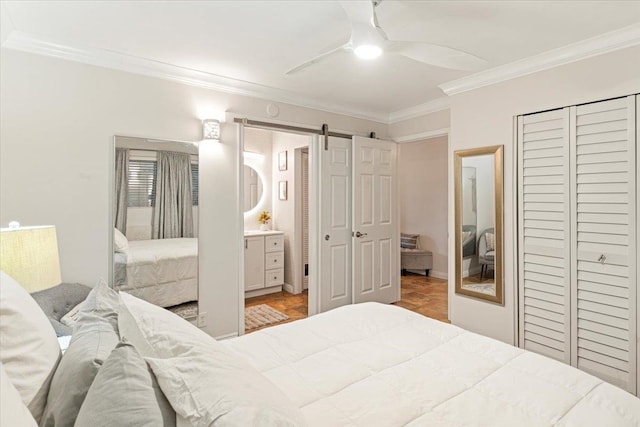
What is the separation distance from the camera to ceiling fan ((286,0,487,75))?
5.62ft

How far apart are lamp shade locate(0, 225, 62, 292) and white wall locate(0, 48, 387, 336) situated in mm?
1360

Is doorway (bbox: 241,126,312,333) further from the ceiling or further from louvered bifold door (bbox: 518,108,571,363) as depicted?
louvered bifold door (bbox: 518,108,571,363)

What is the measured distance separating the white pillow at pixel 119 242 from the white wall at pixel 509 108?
2.97m

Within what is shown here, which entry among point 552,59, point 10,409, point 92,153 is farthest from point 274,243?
point 10,409

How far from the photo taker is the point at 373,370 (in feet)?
4.80

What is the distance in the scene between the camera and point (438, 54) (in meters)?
1.99

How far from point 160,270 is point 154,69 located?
1672mm

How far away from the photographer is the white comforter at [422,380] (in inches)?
45.7

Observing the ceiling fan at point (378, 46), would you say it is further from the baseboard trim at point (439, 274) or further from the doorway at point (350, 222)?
the baseboard trim at point (439, 274)

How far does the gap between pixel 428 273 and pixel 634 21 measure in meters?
4.64

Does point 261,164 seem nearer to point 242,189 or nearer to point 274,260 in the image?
point 274,260

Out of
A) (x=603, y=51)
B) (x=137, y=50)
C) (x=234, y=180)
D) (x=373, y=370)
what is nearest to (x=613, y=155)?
(x=603, y=51)

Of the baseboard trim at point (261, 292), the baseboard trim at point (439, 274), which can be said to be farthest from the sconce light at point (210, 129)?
the baseboard trim at point (439, 274)

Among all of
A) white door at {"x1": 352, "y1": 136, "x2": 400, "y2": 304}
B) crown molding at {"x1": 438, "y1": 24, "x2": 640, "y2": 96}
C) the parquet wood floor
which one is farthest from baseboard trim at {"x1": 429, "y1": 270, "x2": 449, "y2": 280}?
crown molding at {"x1": 438, "y1": 24, "x2": 640, "y2": 96}
